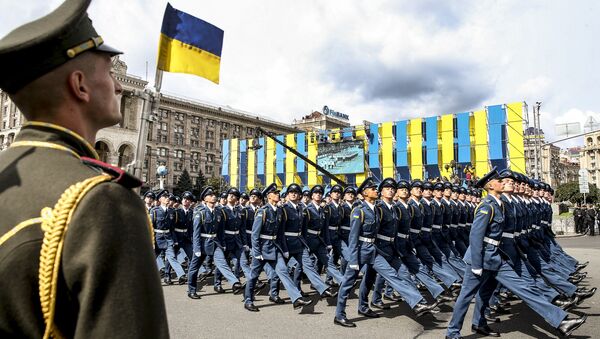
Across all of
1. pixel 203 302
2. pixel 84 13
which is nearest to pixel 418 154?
pixel 203 302

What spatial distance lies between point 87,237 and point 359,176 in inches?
1738

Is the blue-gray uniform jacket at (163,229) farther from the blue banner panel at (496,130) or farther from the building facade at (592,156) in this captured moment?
the building facade at (592,156)

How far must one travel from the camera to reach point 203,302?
8.25m

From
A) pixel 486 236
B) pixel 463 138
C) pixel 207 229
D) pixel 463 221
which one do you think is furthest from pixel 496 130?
pixel 486 236

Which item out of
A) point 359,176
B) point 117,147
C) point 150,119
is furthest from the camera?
point 117,147

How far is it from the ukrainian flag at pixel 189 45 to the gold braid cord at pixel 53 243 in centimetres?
476

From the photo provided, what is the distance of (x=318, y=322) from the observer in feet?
21.9

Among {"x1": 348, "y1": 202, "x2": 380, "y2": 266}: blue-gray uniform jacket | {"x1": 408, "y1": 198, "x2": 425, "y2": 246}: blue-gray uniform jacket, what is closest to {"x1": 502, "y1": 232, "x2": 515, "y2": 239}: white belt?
{"x1": 348, "y1": 202, "x2": 380, "y2": 266}: blue-gray uniform jacket

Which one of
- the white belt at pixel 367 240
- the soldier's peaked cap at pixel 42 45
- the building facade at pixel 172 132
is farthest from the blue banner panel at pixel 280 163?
A: the soldier's peaked cap at pixel 42 45

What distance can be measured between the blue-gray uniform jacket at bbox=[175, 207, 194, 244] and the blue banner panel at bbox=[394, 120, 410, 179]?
106ft

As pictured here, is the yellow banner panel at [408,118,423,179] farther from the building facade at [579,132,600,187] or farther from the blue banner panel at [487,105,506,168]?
the building facade at [579,132,600,187]

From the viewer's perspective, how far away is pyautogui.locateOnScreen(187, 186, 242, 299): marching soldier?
8867 millimetres

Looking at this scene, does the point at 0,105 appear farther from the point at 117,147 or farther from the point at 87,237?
the point at 87,237

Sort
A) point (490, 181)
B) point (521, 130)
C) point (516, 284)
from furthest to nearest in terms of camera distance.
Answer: point (521, 130) → point (490, 181) → point (516, 284)
